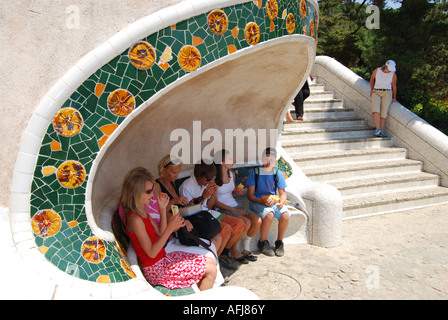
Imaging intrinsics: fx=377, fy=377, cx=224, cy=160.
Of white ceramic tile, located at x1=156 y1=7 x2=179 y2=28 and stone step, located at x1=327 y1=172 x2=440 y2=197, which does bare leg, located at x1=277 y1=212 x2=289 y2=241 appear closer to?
stone step, located at x1=327 y1=172 x2=440 y2=197

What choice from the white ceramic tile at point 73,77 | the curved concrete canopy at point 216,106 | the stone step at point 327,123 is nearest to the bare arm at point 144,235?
the curved concrete canopy at point 216,106

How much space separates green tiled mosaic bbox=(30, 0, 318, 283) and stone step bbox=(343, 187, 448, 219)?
Answer: 4.04m

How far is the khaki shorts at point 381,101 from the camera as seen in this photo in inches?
304

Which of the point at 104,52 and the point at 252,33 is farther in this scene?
the point at 252,33

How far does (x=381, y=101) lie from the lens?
779cm

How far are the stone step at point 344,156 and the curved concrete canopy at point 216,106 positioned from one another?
64.4 inches

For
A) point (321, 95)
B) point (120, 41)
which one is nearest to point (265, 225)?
point (120, 41)

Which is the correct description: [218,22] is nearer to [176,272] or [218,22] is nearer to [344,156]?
[176,272]

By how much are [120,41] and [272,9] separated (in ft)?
4.60

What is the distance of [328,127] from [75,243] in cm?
630

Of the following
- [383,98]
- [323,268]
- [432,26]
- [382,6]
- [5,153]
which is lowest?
[323,268]

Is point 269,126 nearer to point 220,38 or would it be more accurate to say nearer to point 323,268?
point 323,268

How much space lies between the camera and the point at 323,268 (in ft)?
13.8

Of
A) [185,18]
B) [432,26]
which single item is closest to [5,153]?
Answer: [185,18]
